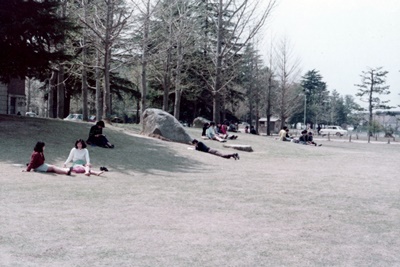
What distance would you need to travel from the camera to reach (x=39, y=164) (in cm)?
1191

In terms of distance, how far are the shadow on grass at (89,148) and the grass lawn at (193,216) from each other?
0.44 feet

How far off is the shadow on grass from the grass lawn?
0.44ft

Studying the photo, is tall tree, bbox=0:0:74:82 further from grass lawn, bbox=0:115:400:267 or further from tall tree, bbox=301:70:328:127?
tall tree, bbox=301:70:328:127

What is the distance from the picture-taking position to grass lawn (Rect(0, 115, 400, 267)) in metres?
5.32

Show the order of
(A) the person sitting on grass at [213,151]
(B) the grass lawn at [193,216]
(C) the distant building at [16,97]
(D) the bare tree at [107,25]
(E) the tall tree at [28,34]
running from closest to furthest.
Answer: (B) the grass lawn at [193,216] < (E) the tall tree at [28,34] < (A) the person sitting on grass at [213,151] < (D) the bare tree at [107,25] < (C) the distant building at [16,97]

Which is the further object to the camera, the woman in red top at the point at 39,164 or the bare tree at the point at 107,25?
the bare tree at the point at 107,25

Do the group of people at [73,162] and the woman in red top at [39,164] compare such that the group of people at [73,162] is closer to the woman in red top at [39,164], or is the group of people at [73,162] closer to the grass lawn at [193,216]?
the woman in red top at [39,164]

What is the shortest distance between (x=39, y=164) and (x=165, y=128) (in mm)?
10796

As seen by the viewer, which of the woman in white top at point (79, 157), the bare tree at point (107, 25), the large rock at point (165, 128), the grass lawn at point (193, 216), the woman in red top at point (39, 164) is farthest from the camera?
the bare tree at point (107, 25)

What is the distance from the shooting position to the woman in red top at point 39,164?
1173cm

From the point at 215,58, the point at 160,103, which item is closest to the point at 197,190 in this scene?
the point at 215,58

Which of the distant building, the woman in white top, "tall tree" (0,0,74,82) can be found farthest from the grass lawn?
the distant building

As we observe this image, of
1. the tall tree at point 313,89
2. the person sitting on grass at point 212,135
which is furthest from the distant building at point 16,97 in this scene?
the tall tree at point 313,89

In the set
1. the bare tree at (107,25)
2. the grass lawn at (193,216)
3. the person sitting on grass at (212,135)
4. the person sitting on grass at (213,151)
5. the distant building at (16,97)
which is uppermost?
the bare tree at (107,25)
